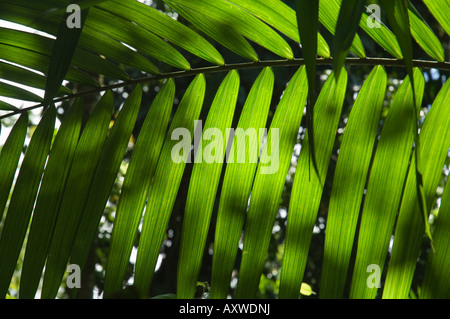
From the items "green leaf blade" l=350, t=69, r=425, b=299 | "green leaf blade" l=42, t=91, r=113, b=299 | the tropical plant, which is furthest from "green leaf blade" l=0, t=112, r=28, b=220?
"green leaf blade" l=350, t=69, r=425, b=299

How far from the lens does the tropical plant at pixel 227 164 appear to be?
0.66 m

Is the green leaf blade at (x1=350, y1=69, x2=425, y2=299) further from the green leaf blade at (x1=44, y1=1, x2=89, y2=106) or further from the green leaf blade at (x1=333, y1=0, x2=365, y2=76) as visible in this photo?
the green leaf blade at (x1=44, y1=1, x2=89, y2=106)

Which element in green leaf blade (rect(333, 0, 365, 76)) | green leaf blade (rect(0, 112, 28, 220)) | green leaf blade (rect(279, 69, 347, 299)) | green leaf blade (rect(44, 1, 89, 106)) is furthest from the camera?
green leaf blade (rect(0, 112, 28, 220))

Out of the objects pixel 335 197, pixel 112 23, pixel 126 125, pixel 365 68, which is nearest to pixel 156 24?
pixel 112 23

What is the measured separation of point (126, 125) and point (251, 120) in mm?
229

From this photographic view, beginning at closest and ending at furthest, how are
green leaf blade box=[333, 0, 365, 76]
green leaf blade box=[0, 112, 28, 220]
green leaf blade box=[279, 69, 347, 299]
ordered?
green leaf blade box=[333, 0, 365, 76] → green leaf blade box=[279, 69, 347, 299] → green leaf blade box=[0, 112, 28, 220]

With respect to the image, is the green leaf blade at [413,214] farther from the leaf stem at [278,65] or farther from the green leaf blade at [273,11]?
the green leaf blade at [273,11]

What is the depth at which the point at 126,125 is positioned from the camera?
80 cm

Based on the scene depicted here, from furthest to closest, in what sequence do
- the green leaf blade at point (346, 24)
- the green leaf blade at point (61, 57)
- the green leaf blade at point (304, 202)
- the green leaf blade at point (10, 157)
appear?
the green leaf blade at point (10, 157) → the green leaf blade at point (304, 202) → the green leaf blade at point (61, 57) → the green leaf blade at point (346, 24)

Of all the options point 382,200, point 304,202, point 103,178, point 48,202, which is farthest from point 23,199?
point 382,200

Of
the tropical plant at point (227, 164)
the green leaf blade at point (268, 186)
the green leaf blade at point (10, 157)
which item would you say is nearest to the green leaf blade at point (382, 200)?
the tropical plant at point (227, 164)

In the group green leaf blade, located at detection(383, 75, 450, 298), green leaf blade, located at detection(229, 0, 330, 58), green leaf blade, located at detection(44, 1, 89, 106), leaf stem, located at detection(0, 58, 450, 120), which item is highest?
green leaf blade, located at detection(229, 0, 330, 58)

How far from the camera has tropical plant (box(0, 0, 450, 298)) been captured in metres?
0.66

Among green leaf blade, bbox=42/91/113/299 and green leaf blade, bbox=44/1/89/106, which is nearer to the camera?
green leaf blade, bbox=44/1/89/106
